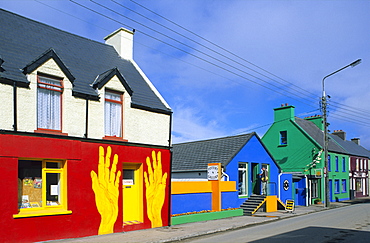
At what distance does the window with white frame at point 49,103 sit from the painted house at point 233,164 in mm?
9809

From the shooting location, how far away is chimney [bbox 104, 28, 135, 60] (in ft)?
57.8

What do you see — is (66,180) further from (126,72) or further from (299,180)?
(299,180)

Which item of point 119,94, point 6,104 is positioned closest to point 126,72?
point 119,94

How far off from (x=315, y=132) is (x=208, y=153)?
59.4 feet

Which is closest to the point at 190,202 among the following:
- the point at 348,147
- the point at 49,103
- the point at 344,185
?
the point at 49,103

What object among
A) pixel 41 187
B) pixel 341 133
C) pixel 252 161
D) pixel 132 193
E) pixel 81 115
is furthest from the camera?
pixel 341 133

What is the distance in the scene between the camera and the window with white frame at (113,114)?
13.7 m

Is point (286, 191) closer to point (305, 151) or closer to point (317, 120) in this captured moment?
point (305, 151)

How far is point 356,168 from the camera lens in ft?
141

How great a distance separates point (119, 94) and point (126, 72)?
2.37 m

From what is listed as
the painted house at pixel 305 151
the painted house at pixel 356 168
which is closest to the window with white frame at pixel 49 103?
the painted house at pixel 305 151

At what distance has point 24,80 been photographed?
37.0 ft

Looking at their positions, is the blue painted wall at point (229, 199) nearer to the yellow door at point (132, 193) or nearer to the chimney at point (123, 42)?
the yellow door at point (132, 193)

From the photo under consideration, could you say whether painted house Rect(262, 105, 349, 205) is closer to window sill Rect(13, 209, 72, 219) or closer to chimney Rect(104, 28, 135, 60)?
chimney Rect(104, 28, 135, 60)
